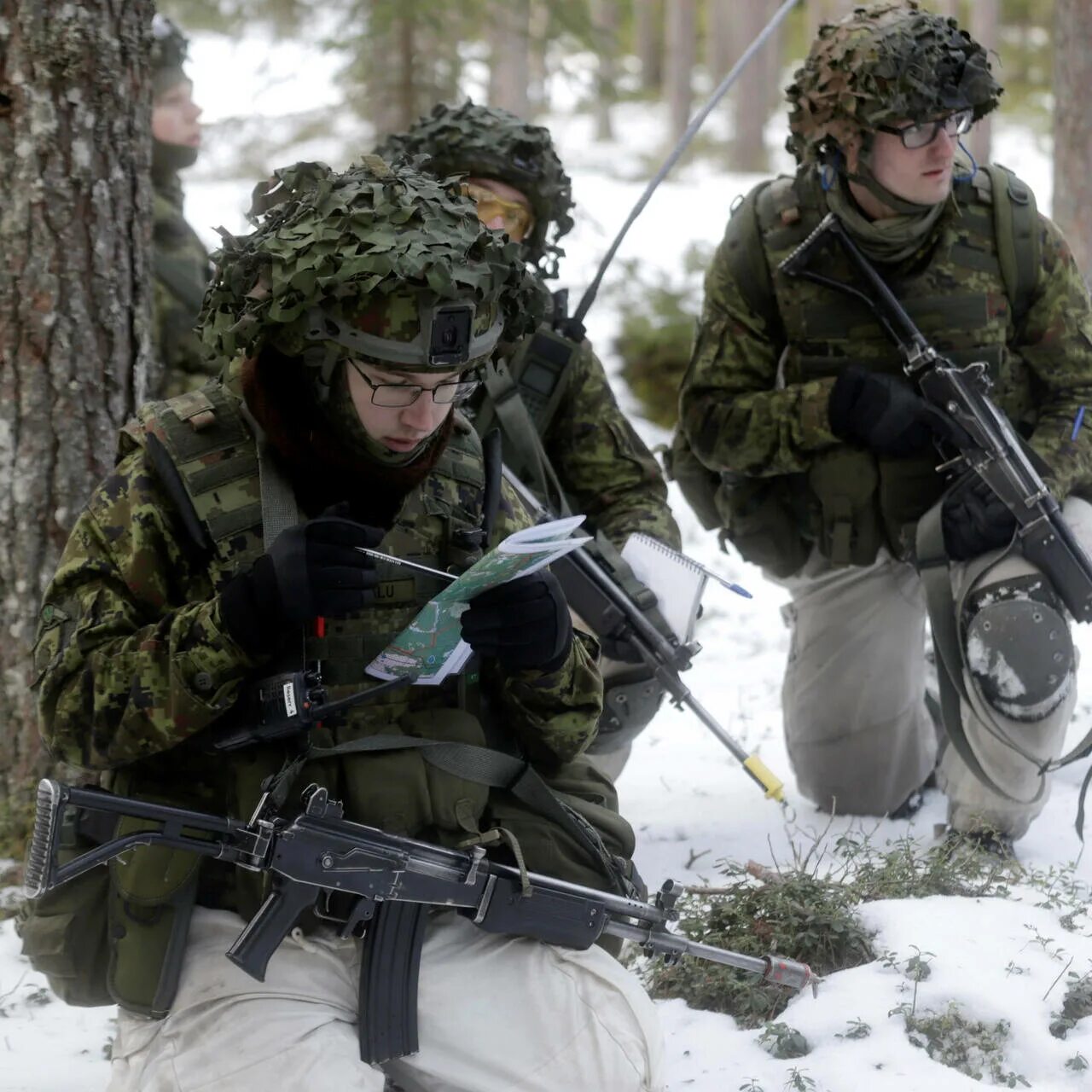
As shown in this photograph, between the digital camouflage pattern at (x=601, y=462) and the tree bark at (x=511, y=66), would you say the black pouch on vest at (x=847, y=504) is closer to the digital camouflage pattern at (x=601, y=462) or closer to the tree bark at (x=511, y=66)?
the digital camouflage pattern at (x=601, y=462)

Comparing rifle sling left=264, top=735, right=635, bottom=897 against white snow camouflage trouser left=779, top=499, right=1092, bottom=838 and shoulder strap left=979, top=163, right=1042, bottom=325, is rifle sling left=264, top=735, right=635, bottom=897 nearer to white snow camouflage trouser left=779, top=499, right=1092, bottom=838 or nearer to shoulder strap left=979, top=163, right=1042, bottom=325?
white snow camouflage trouser left=779, top=499, right=1092, bottom=838

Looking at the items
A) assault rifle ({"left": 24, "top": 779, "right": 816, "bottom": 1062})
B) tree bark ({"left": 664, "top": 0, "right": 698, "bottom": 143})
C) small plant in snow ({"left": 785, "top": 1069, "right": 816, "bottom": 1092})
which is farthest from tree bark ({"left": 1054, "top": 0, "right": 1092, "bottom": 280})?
tree bark ({"left": 664, "top": 0, "right": 698, "bottom": 143})

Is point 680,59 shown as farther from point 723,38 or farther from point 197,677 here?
point 197,677

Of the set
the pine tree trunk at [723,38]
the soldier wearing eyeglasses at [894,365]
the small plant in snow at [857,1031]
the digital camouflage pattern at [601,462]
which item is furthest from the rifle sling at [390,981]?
the pine tree trunk at [723,38]

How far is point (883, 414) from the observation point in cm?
453

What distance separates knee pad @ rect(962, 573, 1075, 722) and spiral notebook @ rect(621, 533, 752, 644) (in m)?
0.85

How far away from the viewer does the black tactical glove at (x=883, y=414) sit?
14.8ft

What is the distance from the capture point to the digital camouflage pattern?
14.4 ft

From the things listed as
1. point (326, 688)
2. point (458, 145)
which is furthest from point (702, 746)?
point (326, 688)

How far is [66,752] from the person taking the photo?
2576 mm

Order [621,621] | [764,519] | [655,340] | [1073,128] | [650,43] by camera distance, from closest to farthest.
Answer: [621,621], [764,519], [1073,128], [655,340], [650,43]

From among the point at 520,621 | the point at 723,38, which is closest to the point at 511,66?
the point at 723,38

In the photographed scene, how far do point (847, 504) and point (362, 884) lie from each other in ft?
8.59

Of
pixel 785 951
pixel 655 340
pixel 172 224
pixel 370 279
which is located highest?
pixel 370 279
